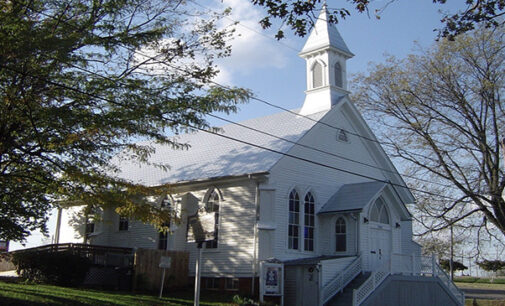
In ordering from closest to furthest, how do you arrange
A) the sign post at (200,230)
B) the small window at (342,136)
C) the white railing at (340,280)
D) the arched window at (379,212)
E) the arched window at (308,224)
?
1. the sign post at (200,230)
2. the white railing at (340,280)
3. the arched window at (308,224)
4. the arched window at (379,212)
5. the small window at (342,136)

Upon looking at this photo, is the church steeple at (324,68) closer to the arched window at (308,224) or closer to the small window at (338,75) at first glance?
the small window at (338,75)

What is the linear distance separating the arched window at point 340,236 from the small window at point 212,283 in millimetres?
5359

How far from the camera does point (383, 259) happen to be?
82.3ft

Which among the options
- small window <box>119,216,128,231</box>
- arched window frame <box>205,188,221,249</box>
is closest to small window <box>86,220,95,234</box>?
small window <box>119,216,128,231</box>

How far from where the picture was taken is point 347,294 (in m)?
21.3

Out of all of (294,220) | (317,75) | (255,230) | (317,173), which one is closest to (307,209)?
(294,220)

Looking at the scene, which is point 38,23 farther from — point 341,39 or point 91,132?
point 341,39

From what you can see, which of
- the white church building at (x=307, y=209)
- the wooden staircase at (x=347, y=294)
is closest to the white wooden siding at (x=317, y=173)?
the white church building at (x=307, y=209)

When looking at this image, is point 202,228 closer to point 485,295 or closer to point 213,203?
point 213,203

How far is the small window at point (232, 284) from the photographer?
22750 mm

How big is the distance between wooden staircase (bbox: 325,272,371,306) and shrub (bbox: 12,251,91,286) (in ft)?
31.9

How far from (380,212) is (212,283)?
8.17 metres

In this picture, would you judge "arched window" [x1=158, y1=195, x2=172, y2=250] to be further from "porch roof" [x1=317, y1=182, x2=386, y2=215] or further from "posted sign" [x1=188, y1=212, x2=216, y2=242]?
"posted sign" [x1=188, y1=212, x2=216, y2=242]

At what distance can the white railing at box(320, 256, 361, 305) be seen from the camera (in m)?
20.9
